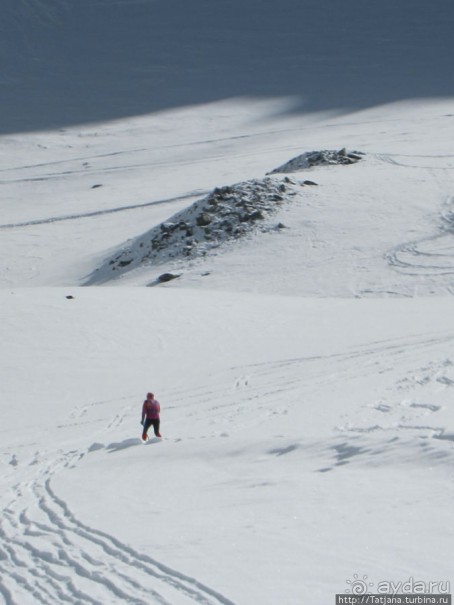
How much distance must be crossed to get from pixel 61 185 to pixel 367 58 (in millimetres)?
40056

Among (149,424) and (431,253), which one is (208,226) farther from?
(149,424)

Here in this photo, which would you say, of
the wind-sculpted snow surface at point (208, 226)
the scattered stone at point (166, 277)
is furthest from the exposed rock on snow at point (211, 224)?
the scattered stone at point (166, 277)

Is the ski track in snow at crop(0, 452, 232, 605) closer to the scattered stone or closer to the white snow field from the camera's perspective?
the white snow field

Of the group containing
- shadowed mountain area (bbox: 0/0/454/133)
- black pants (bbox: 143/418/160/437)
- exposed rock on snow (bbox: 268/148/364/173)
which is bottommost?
black pants (bbox: 143/418/160/437)

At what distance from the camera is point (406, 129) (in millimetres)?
53562

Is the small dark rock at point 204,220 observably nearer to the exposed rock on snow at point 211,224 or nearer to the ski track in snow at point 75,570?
the exposed rock on snow at point 211,224

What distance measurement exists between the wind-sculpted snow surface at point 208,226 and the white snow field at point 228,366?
80 millimetres

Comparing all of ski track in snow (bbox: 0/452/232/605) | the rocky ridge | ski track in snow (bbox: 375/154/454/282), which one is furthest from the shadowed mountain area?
ski track in snow (bbox: 0/452/232/605)

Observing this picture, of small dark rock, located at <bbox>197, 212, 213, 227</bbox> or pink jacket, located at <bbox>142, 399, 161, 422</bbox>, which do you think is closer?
pink jacket, located at <bbox>142, 399, 161, 422</bbox>

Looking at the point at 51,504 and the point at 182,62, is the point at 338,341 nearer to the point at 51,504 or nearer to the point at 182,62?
the point at 51,504

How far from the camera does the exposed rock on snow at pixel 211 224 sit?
2980 centimetres

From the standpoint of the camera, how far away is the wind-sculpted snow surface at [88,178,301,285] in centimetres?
2972

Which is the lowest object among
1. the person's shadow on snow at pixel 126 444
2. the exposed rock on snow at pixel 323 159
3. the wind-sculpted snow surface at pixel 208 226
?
the person's shadow on snow at pixel 126 444

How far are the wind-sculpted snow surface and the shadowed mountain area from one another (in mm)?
33414
